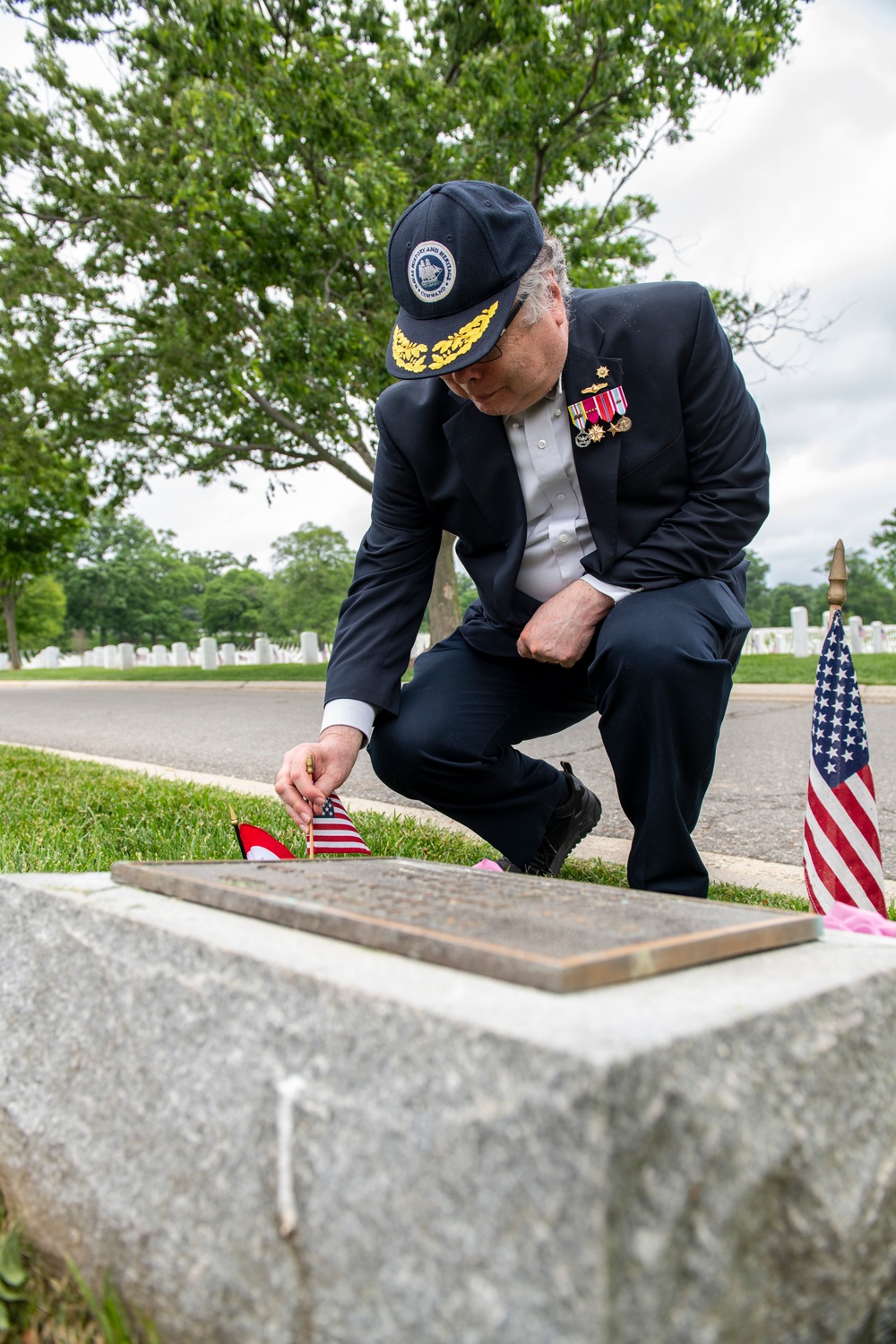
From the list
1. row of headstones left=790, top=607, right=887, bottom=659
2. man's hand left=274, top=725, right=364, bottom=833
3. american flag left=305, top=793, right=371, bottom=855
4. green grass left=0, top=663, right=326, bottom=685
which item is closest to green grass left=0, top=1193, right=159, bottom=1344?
man's hand left=274, top=725, right=364, bottom=833

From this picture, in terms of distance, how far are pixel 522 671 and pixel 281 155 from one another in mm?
8354

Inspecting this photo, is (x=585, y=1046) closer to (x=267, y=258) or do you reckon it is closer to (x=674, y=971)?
(x=674, y=971)

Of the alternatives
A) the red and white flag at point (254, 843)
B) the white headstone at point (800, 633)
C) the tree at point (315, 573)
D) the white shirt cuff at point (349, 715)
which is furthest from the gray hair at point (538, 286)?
the tree at point (315, 573)

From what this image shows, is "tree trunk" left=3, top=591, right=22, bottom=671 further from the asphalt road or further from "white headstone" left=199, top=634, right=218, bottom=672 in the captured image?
the asphalt road

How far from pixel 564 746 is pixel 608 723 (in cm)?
395

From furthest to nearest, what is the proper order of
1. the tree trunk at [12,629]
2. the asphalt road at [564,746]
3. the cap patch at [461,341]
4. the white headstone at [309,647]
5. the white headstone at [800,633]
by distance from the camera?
the tree trunk at [12,629] → the white headstone at [309,647] → the white headstone at [800,633] → the asphalt road at [564,746] → the cap patch at [461,341]

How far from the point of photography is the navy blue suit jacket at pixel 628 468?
2141 millimetres

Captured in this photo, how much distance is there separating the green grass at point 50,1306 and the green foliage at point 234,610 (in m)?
55.8

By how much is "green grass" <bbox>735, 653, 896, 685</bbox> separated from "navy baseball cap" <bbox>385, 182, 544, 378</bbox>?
7.49 meters

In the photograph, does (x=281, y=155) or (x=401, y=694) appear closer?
(x=401, y=694)

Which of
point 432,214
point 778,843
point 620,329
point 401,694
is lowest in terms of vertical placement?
point 778,843

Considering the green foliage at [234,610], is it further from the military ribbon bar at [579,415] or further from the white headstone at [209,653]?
the military ribbon bar at [579,415]

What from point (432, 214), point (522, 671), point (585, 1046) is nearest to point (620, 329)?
point (432, 214)

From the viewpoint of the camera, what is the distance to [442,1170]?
786 millimetres
